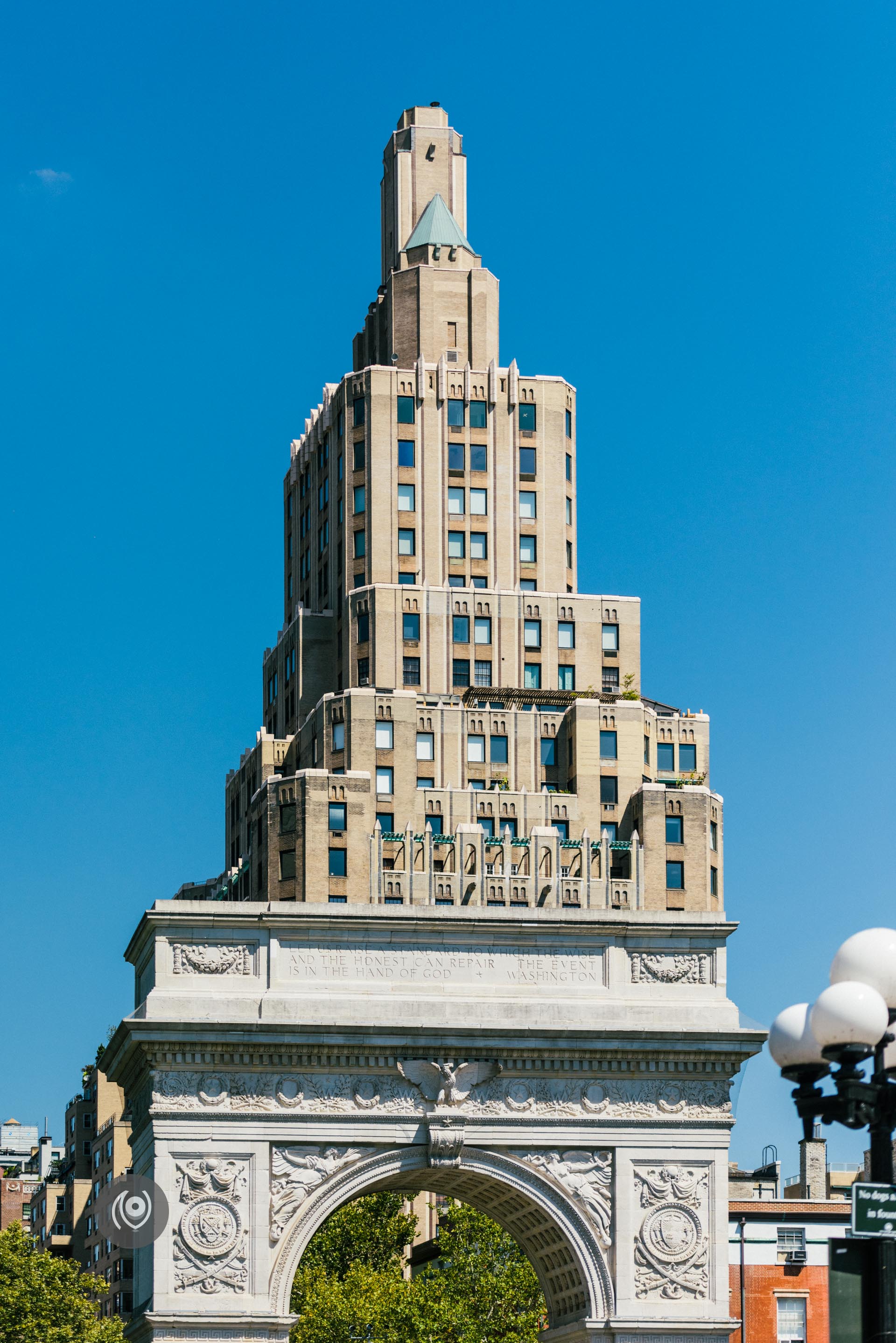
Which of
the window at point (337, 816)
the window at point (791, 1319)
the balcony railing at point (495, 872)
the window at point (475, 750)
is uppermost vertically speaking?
the window at point (475, 750)

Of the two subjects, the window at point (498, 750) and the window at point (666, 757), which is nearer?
the window at point (498, 750)

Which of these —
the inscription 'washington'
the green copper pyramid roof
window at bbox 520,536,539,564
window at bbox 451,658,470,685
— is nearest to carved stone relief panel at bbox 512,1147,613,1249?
the inscription 'washington'

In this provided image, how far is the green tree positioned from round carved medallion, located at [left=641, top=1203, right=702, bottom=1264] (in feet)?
113

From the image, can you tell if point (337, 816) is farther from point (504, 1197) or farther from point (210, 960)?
point (210, 960)

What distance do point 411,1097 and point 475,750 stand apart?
5689 cm

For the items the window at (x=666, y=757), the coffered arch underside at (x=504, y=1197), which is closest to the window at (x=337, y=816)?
the window at (x=666, y=757)

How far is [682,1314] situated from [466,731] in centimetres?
5764

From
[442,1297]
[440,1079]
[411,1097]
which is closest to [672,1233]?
[440,1079]

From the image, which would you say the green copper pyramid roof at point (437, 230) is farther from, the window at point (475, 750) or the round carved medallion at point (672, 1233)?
the round carved medallion at point (672, 1233)

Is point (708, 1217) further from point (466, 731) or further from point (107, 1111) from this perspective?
point (107, 1111)

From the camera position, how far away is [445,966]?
1740 inches

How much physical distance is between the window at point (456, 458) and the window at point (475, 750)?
14021mm

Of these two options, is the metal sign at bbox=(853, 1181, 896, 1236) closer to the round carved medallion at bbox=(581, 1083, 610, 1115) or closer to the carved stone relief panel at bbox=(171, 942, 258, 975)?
the round carved medallion at bbox=(581, 1083, 610, 1115)

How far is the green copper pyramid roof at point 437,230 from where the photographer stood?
374ft
